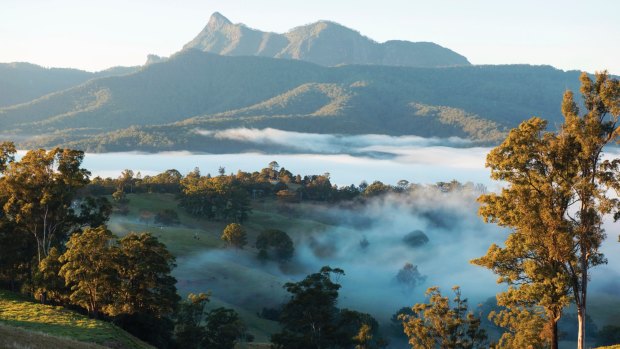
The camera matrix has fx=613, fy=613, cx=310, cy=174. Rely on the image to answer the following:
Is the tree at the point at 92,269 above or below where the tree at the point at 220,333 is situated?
above

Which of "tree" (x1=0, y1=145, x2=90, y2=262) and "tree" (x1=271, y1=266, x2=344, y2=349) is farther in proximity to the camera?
"tree" (x1=271, y1=266, x2=344, y2=349)

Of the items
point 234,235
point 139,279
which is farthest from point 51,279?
point 234,235

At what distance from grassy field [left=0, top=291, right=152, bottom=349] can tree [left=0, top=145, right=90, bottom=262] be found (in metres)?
10.4

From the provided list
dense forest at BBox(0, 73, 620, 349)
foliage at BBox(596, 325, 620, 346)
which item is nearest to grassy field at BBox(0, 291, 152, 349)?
dense forest at BBox(0, 73, 620, 349)

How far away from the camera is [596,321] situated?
5738 inches

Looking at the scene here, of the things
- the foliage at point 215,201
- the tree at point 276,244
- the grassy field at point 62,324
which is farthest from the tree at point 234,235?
the grassy field at point 62,324

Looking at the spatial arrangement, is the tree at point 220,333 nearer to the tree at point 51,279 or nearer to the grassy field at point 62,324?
the tree at point 51,279

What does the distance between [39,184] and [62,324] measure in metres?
19.1

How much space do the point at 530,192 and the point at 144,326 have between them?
123 feet

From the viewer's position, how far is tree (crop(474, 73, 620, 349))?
32406 mm

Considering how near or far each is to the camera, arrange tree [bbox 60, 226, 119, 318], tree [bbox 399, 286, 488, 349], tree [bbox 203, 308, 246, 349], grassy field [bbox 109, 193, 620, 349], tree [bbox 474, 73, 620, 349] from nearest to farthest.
A: tree [bbox 474, 73, 620, 349]
tree [bbox 399, 286, 488, 349]
tree [bbox 60, 226, 119, 318]
tree [bbox 203, 308, 246, 349]
grassy field [bbox 109, 193, 620, 349]

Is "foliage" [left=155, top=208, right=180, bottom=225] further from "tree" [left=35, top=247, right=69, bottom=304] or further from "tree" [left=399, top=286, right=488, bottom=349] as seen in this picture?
"tree" [left=399, top=286, right=488, bottom=349]

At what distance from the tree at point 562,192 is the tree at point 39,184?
140ft

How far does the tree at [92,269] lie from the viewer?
52188mm
